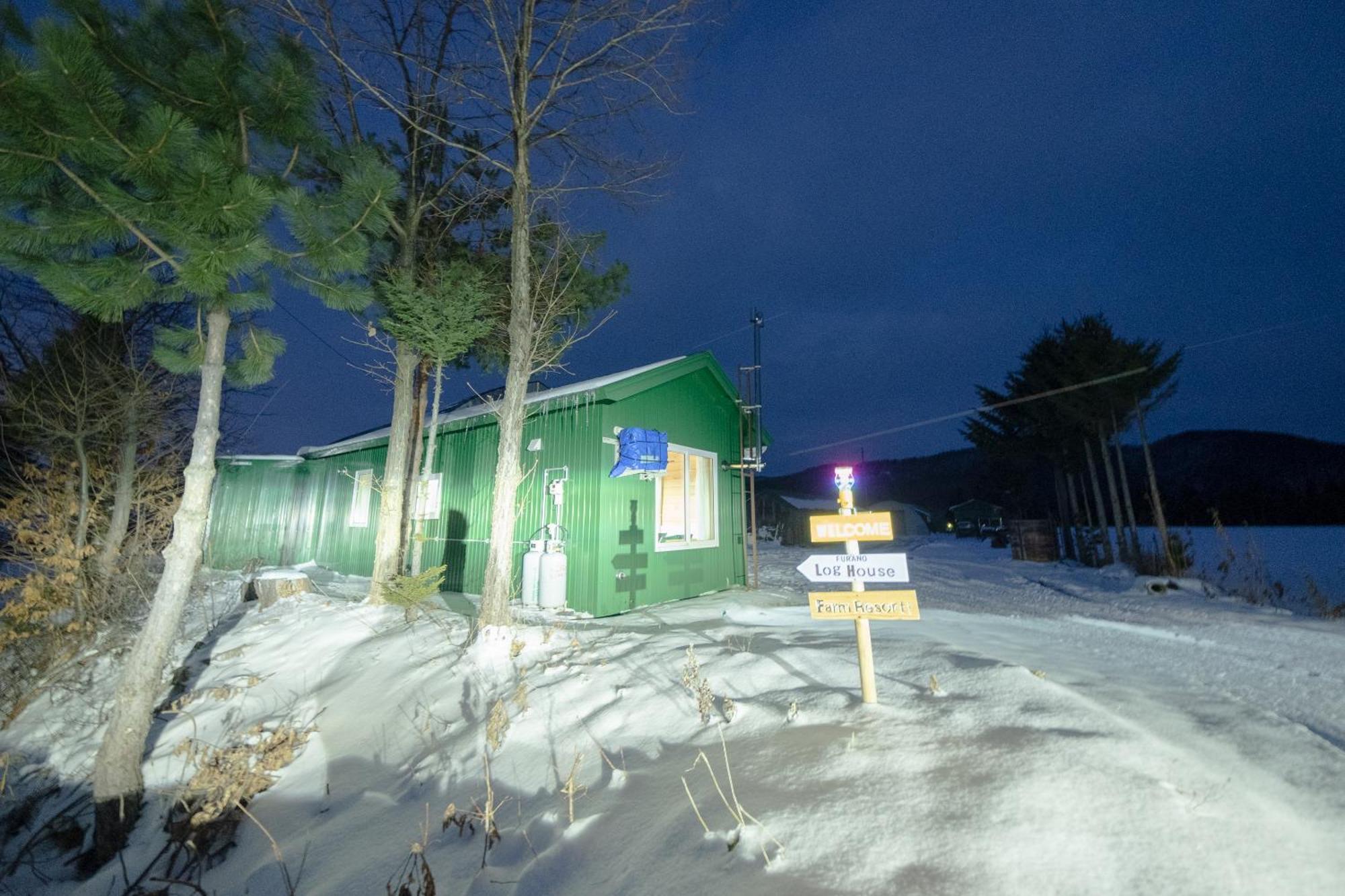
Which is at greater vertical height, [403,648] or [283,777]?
[403,648]

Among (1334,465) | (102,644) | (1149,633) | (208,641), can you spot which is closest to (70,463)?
(102,644)

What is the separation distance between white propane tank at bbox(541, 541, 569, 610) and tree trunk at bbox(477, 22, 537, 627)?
130 cm

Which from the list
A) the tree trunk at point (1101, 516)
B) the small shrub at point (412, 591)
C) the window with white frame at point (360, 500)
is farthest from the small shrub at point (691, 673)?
the tree trunk at point (1101, 516)

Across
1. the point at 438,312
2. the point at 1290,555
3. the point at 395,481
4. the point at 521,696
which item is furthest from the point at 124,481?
the point at 1290,555

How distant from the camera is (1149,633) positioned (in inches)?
240

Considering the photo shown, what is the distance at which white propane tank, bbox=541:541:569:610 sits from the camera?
291 inches

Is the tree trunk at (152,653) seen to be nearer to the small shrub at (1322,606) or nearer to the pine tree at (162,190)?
the pine tree at (162,190)

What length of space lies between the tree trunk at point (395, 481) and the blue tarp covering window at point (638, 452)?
3720mm

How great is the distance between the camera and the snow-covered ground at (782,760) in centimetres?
195

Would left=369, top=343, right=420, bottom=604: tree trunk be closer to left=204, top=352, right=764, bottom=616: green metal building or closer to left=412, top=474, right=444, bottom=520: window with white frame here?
left=412, top=474, right=444, bottom=520: window with white frame

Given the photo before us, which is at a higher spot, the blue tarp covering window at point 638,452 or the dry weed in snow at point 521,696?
the blue tarp covering window at point 638,452

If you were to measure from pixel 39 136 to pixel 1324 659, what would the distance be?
36.5ft

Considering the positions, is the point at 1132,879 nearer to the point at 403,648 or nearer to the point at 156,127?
the point at 403,648

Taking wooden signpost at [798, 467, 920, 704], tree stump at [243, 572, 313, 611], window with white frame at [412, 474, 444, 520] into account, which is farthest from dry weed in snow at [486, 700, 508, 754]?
window with white frame at [412, 474, 444, 520]
